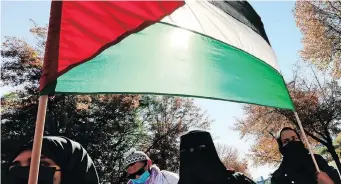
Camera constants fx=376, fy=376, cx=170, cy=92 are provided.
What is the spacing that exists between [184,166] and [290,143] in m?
1.34

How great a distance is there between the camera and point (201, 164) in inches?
136

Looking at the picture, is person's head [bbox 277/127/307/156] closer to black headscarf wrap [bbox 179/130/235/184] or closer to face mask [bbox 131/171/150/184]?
black headscarf wrap [bbox 179/130/235/184]

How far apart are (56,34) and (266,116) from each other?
2463 centimetres

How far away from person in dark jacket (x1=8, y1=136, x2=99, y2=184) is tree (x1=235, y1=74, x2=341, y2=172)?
21.0m

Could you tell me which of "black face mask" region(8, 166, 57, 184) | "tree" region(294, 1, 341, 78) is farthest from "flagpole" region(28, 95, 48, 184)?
"tree" region(294, 1, 341, 78)

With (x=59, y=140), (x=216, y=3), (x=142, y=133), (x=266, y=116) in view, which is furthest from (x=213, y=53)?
(x=266, y=116)

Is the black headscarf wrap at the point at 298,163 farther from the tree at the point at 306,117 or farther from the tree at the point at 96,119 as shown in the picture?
the tree at the point at 306,117

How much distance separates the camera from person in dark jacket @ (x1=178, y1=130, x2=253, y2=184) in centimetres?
333

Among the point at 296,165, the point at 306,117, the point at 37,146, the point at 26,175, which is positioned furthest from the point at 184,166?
the point at 306,117

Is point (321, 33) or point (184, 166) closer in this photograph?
point (184, 166)

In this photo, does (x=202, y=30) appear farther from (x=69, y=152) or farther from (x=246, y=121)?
(x=246, y=121)

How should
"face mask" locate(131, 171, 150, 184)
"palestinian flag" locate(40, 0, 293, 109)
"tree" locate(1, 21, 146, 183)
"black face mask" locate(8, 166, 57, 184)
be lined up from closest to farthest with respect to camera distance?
1. "black face mask" locate(8, 166, 57, 184)
2. "palestinian flag" locate(40, 0, 293, 109)
3. "face mask" locate(131, 171, 150, 184)
4. "tree" locate(1, 21, 146, 183)

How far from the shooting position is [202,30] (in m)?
3.21

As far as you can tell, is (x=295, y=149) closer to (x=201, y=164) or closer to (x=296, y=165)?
(x=296, y=165)
